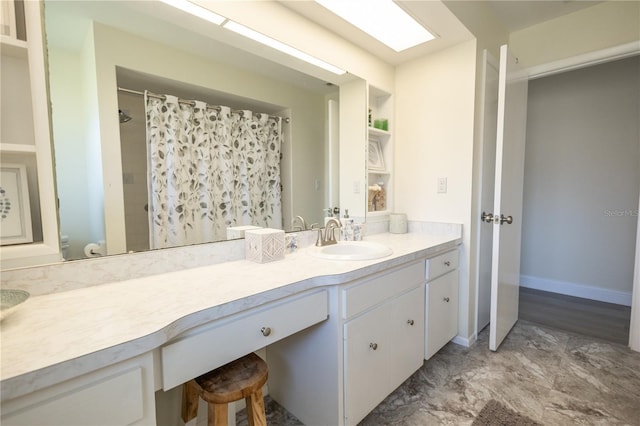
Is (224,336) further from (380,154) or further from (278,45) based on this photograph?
(380,154)

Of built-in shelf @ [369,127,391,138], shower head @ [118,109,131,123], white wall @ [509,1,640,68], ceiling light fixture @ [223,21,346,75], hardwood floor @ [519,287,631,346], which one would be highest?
white wall @ [509,1,640,68]

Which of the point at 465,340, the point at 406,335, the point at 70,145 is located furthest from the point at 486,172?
the point at 70,145

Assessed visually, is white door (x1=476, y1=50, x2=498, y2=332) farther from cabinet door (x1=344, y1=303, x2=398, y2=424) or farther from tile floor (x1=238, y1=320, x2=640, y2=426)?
cabinet door (x1=344, y1=303, x2=398, y2=424)

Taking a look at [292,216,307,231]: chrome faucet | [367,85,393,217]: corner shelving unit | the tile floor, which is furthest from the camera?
[367,85,393,217]: corner shelving unit

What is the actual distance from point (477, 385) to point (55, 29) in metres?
2.50

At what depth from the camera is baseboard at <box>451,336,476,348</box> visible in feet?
6.95

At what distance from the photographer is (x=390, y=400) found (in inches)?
62.9

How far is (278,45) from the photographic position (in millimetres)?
1581

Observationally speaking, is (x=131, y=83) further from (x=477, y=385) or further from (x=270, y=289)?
(x=477, y=385)

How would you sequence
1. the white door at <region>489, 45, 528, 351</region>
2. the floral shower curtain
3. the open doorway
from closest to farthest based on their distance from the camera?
the floral shower curtain
the white door at <region>489, 45, 528, 351</region>
the open doorway

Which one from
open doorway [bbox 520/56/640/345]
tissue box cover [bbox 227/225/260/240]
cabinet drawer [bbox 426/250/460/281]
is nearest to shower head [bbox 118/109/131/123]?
tissue box cover [bbox 227/225/260/240]

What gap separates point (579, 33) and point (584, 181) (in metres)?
1.49

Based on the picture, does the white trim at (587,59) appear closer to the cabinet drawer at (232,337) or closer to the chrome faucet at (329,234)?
the chrome faucet at (329,234)

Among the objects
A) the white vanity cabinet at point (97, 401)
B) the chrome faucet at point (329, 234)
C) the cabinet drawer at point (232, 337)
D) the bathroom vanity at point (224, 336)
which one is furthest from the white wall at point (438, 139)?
the white vanity cabinet at point (97, 401)
